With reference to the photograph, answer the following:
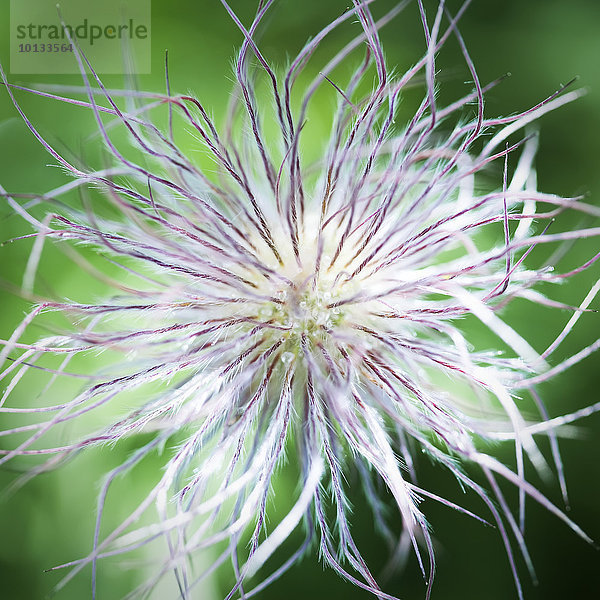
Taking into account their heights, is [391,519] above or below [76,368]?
below

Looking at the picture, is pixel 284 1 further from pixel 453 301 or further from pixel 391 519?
pixel 391 519

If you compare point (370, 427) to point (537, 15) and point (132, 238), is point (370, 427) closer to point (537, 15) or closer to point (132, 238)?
point (132, 238)

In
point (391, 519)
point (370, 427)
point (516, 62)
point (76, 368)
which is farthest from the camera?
point (516, 62)

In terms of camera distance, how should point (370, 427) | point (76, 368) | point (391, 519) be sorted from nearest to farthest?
point (370, 427) → point (76, 368) → point (391, 519)

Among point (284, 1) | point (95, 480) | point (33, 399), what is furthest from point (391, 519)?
point (284, 1)

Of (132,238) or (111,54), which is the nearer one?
(132,238)

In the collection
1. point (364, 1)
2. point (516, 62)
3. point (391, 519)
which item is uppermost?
point (516, 62)

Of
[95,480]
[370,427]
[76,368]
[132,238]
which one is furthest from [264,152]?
[95,480]
